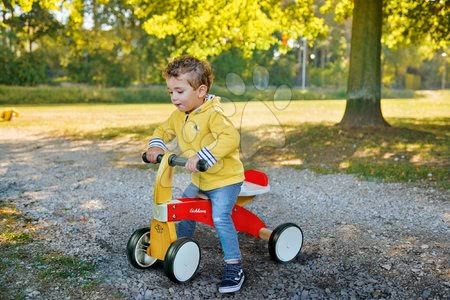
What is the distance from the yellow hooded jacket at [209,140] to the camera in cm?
364

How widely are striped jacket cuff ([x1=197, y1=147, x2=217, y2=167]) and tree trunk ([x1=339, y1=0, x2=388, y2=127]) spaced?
8.86 m

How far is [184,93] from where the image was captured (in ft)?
12.2

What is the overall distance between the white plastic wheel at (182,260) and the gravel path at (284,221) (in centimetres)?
10

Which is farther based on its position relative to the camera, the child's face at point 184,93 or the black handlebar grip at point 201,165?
the child's face at point 184,93

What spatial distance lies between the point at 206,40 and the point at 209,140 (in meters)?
11.8

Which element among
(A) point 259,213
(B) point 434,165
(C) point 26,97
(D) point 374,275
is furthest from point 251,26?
(C) point 26,97

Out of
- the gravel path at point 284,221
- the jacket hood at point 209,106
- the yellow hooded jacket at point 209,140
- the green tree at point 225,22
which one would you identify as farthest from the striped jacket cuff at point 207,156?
the green tree at point 225,22

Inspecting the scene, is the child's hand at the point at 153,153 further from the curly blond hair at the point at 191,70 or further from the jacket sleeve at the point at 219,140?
the curly blond hair at the point at 191,70

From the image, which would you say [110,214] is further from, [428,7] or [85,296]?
[428,7]

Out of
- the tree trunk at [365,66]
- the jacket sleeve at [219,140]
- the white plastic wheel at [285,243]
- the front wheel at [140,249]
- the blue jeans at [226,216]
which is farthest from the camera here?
the tree trunk at [365,66]

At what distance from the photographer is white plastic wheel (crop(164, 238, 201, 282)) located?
3.79 metres

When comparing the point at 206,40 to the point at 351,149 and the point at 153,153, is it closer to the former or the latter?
the point at 351,149

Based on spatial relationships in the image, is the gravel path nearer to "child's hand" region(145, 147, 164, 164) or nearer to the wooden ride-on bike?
the wooden ride-on bike

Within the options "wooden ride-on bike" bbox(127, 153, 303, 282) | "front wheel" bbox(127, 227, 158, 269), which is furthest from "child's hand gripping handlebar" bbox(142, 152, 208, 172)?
"front wheel" bbox(127, 227, 158, 269)
